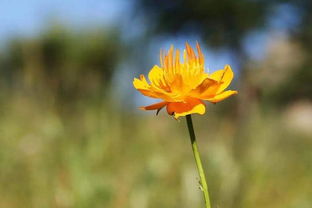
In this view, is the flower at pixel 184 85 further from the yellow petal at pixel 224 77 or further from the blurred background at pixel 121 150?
the blurred background at pixel 121 150

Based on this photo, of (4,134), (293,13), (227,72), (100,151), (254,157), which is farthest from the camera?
(293,13)

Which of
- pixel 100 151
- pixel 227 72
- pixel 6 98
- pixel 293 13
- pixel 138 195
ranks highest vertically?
pixel 293 13

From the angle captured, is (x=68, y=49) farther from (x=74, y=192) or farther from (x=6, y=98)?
(x=74, y=192)

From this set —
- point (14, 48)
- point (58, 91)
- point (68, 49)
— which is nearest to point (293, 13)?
point (68, 49)

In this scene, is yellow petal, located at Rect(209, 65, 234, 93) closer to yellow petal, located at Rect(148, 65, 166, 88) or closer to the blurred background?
yellow petal, located at Rect(148, 65, 166, 88)

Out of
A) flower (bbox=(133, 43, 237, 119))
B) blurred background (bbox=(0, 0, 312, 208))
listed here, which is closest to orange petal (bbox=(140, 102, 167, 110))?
flower (bbox=(133, 43, 237, 119))

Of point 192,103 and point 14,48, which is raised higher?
point 14,48

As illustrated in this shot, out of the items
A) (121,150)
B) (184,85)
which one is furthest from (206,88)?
(121,150)
